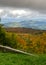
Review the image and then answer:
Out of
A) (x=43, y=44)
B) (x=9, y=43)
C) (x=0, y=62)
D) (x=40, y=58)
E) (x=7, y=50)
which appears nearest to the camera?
(x=0, y=62)

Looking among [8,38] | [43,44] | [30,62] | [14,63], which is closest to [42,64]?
[30,62]

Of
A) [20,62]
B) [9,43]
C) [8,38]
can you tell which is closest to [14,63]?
[20,62]

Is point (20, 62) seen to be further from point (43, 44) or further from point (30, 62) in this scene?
point (43, 44)

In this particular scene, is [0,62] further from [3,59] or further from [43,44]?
[43,44]

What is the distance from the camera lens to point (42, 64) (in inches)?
385

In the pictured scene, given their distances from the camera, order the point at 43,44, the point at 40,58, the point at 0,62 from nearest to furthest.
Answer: the point at 0,62 < the point at 40,58 < the point at 43,44

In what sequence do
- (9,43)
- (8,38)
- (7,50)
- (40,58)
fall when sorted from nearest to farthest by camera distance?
(40,58) → (7,50) → (9,43) → (8,38)

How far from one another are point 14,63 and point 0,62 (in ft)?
1.89

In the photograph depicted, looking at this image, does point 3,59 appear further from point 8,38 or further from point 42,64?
point 8,38

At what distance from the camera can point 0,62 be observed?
9.70 m

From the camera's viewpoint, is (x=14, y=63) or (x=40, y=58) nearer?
(x=14, y=63)

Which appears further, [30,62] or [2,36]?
[2,36]

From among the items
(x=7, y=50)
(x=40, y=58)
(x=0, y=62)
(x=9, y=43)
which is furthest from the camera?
(x=9, y=43)

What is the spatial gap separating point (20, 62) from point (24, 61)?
0.97 feet
